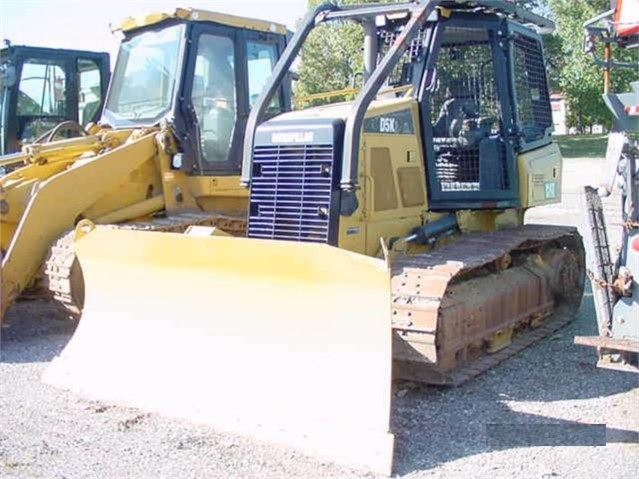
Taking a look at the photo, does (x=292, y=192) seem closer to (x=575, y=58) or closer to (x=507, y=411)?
(x=507, y=411)

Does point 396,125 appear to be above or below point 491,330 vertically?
above

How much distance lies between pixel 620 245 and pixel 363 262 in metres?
1.68

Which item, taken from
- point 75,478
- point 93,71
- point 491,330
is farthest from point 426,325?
point 93,71

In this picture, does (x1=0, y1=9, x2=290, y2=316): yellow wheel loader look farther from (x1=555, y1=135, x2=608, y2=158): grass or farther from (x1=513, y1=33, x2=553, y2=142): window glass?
(x1=555, y1=135, x2=608, y2=158): grass

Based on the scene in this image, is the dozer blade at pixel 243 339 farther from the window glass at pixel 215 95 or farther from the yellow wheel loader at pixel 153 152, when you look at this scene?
the window glass at pixel 215 95

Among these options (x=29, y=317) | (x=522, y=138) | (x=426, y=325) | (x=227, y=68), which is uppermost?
(x=227, y=68)

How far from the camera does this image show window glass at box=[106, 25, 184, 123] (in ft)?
25.8

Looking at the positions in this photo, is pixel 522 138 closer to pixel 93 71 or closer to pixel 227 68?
pixel 227 68

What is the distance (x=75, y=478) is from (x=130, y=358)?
4.20 ft

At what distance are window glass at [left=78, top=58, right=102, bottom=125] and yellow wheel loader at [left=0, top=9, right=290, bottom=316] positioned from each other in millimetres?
2745

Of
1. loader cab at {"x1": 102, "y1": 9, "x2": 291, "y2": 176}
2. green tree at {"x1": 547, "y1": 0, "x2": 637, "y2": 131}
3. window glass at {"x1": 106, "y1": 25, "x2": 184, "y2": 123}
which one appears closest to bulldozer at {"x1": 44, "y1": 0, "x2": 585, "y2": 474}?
loader cab at {"x1": 102, "y1": 9, "x2": 291, "y2": 176}

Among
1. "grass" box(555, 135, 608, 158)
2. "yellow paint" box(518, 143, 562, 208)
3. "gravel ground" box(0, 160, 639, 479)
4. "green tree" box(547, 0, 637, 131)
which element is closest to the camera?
"gravel ground" box(0, 160, 639, 479)

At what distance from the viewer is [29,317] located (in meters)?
7.95

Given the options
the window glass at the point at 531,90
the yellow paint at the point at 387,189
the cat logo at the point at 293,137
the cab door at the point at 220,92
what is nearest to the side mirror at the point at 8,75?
the cab door at the point at 220,92
